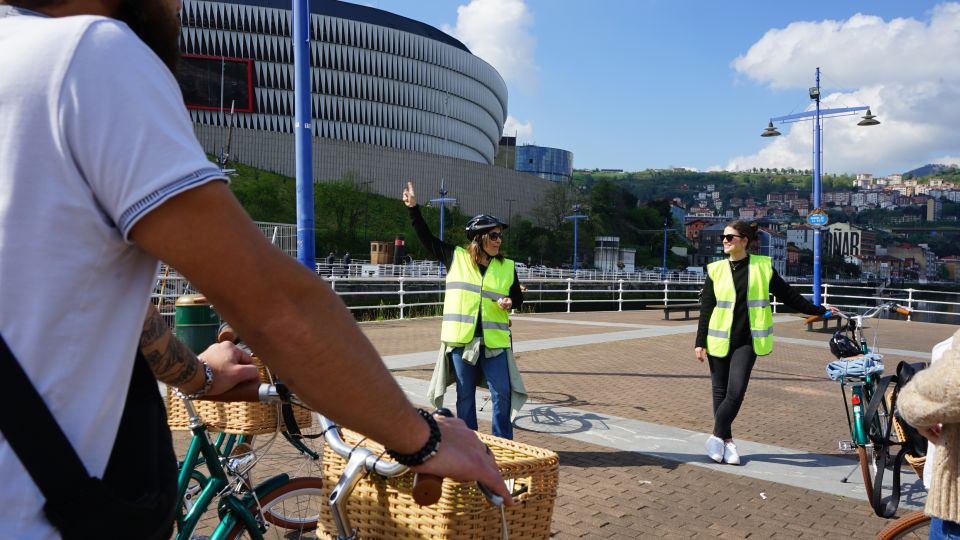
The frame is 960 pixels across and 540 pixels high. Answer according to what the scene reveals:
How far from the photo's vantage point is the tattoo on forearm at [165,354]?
1472 millimetres

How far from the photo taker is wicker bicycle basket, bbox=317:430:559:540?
64.1 inches

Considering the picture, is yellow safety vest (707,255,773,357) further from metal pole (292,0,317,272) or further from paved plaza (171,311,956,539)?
metal pole (292,0,317,272)

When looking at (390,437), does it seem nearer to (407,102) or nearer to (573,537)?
(573,537)

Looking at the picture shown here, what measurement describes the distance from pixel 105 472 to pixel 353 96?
284ft

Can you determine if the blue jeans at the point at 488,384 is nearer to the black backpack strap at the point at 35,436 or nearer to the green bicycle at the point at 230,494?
the green bicycle at the point at 230,494

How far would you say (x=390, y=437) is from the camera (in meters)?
1.11

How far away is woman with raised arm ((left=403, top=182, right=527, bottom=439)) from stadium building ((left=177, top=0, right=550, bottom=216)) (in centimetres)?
6587

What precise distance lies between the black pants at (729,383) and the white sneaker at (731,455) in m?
0.10

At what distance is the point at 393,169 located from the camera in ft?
275

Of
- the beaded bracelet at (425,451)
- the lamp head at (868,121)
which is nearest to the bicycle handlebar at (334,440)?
the beaded bracelet at (425,451)

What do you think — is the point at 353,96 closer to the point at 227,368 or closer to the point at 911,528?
the point at 911,528

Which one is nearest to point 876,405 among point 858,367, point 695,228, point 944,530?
point 858,367

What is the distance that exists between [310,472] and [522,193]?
9480cm

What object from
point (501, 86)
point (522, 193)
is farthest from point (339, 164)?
point (501, 86)
